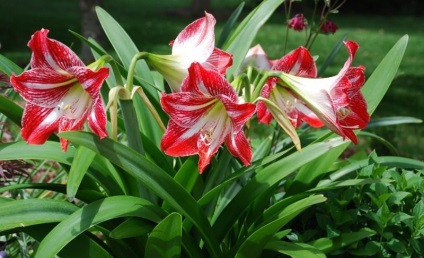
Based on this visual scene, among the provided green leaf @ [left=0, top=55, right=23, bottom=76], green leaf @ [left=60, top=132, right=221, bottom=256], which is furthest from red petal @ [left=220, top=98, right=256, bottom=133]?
green leaf @ [left=0, top=55, right=23, bottom=76]

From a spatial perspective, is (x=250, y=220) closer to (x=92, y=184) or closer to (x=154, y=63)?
(x=92, y=184)

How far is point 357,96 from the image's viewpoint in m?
2.39

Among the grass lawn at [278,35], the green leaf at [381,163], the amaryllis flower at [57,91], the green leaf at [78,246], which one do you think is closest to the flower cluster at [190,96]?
the amaryllis flower at [57,91]

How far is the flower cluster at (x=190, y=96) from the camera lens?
206 centimetres

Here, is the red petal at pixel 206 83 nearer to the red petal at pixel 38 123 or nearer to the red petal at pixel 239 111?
the red petal at pixel 239 111

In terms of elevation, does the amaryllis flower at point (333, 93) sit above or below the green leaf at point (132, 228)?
above

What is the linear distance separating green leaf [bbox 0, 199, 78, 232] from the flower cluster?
0.19 meters

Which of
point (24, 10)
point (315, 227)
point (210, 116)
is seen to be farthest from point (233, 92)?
point (24, 10)

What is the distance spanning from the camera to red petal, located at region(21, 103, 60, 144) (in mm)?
2172

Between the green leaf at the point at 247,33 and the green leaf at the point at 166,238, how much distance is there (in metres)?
0.90

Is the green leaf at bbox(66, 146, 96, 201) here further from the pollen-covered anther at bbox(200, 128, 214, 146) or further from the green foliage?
the pollen-covered anther at bbox(200, 128, 214, 146)

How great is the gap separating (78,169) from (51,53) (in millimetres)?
330

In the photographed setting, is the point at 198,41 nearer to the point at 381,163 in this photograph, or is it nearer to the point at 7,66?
the point at 7,66

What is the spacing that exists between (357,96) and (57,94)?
36.9 inches
